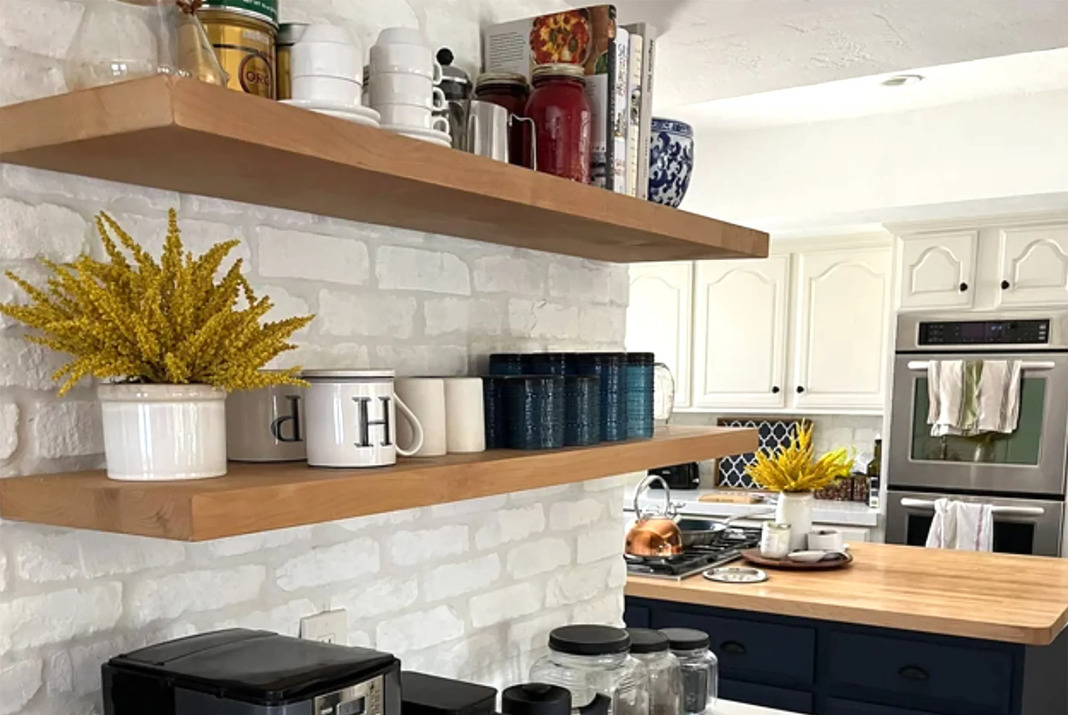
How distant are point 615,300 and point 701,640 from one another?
714mm

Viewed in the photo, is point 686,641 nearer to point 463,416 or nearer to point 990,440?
point 463,416

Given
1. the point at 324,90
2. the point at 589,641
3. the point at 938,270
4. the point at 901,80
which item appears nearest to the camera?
the point at 324,90

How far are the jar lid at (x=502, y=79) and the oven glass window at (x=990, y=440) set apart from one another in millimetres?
3325

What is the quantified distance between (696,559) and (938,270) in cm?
198

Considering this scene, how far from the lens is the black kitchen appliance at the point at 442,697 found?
114 cm

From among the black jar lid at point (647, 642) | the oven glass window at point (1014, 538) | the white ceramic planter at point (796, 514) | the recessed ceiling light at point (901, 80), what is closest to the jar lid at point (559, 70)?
the black jar lid at point (647, 642)

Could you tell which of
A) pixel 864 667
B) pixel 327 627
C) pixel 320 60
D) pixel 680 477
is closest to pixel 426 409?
pixel 327 627

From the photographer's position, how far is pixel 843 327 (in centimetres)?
467

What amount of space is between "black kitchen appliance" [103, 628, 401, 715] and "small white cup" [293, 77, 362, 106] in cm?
59

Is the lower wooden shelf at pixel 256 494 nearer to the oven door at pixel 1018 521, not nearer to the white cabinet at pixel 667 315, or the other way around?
the oven door at pixel 1018 521

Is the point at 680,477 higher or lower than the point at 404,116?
lower

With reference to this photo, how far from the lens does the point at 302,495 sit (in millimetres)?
876

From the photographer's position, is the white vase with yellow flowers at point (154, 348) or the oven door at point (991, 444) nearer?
the white vase with yellow flowers at point (154, 348)

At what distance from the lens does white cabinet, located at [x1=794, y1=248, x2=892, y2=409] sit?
459 centimetres
